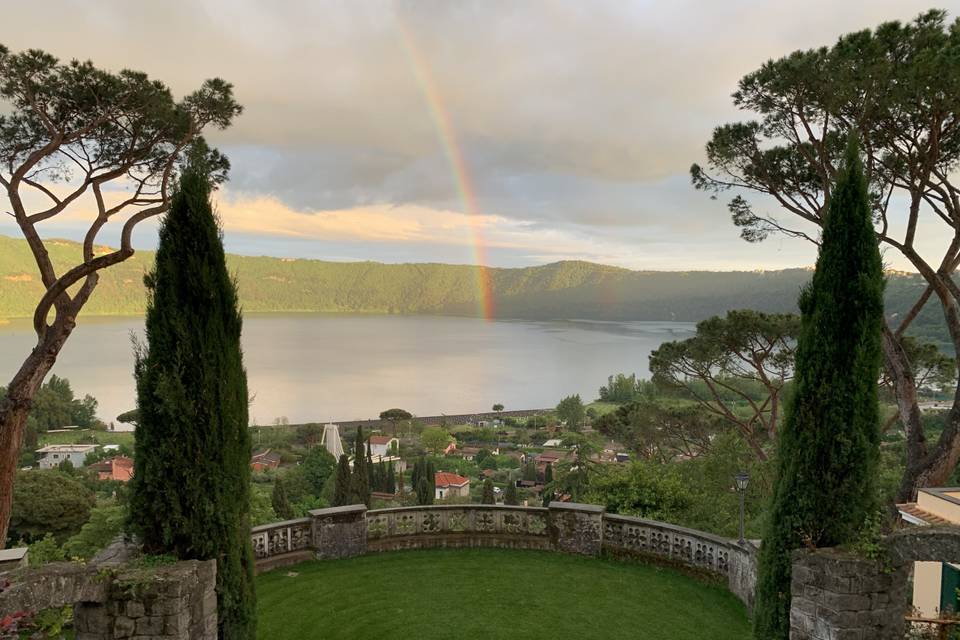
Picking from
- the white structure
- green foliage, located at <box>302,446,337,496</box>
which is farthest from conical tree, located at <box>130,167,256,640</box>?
the white structure

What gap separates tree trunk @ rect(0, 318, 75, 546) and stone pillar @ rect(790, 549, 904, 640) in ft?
38.1

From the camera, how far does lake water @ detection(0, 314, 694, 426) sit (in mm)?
86562

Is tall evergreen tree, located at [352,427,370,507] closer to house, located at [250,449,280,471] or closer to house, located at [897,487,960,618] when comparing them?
house, located at [897,487,960,618]

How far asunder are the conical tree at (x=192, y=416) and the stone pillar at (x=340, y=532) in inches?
121

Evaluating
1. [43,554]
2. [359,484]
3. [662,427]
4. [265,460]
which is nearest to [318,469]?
[265,460]

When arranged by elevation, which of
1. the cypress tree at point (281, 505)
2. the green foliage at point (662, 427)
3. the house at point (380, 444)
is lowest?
the house at point (380, 444)

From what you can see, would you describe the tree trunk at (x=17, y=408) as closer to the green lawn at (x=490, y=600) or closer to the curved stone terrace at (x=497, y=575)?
the curved stone terrace at (x=497, y=575)

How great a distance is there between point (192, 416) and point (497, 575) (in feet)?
16.5

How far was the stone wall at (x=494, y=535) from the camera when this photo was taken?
816 centimetres

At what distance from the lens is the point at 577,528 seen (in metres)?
8.91

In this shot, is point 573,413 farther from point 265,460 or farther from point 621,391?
point 265,460

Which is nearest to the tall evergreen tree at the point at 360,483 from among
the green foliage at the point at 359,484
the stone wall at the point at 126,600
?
the green foliage at the point at 359,484

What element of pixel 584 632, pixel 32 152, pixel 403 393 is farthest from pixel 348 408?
pixel 584 632

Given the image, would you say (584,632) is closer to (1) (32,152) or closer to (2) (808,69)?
(2) (808,69)
